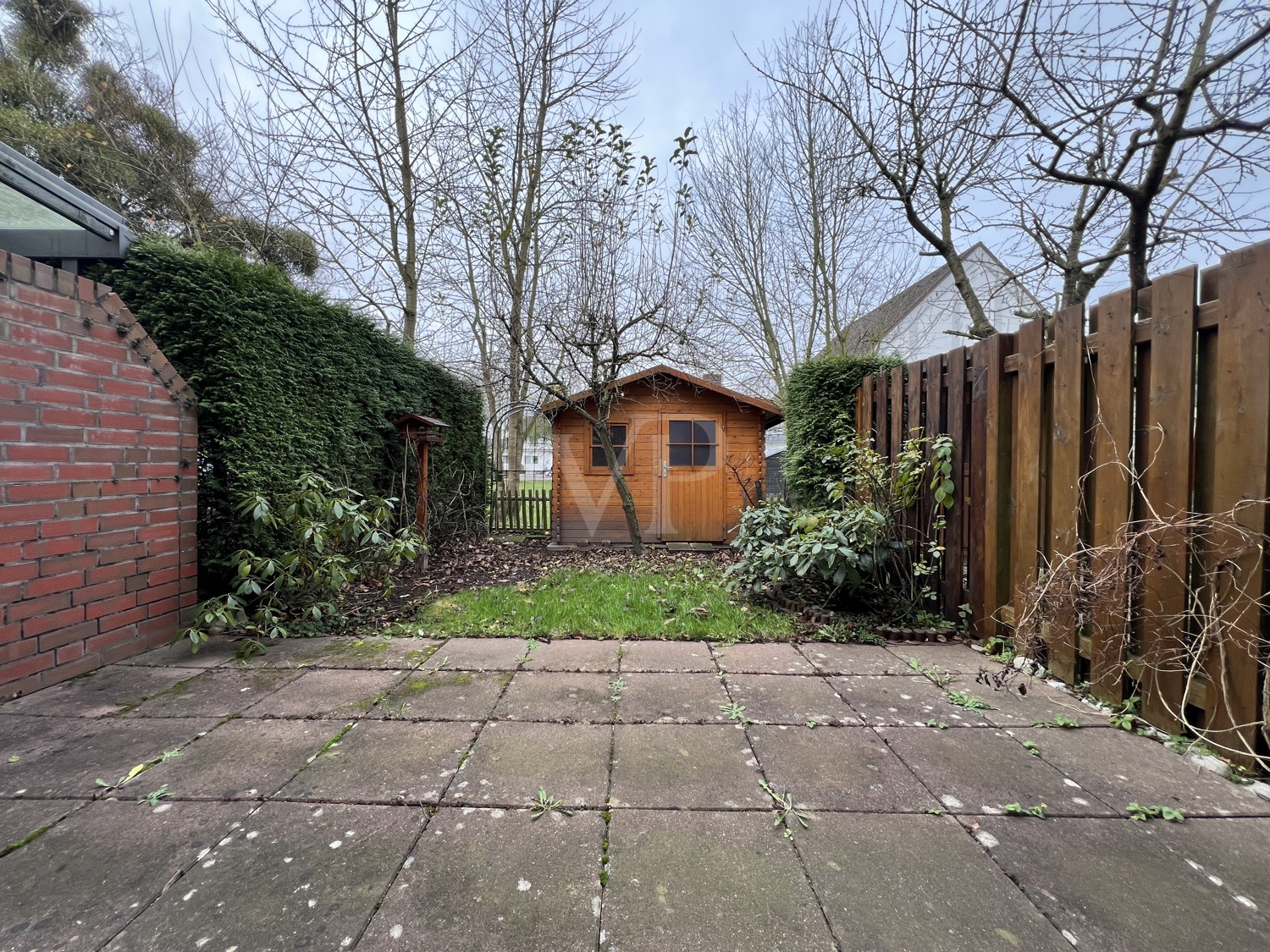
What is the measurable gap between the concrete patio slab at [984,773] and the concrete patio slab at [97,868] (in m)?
2.22

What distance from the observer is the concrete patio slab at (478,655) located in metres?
2.79

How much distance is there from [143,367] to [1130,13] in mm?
5918

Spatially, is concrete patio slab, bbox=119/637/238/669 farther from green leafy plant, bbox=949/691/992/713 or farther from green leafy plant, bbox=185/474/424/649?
green leafy plant, bbox=949/691/992/713

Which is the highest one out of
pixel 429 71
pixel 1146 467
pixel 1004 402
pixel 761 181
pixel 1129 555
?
pixel 761 181

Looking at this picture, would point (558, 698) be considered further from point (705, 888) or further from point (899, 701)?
point (899, 701)

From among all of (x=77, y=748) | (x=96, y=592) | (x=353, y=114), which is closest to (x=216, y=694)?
(x=77, y=748)

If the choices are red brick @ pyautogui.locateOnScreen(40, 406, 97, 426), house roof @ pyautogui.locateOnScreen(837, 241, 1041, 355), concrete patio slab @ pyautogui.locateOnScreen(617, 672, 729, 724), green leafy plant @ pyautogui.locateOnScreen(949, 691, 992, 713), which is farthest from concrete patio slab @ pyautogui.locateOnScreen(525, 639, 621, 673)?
house roof @ pyautogui.locateOnScreen(837, 241, 1041, 355)

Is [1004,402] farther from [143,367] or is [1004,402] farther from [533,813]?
[143,367]

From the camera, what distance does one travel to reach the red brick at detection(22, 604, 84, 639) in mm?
2357

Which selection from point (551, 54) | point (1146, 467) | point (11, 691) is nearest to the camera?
point (1146, 467)

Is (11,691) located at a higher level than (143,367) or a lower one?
lower

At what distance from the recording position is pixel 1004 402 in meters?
3.04

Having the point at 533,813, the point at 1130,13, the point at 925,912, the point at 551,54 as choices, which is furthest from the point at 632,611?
the point at 551,54

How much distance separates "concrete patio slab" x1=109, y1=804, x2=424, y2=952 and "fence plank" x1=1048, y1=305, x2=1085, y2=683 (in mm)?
2922
